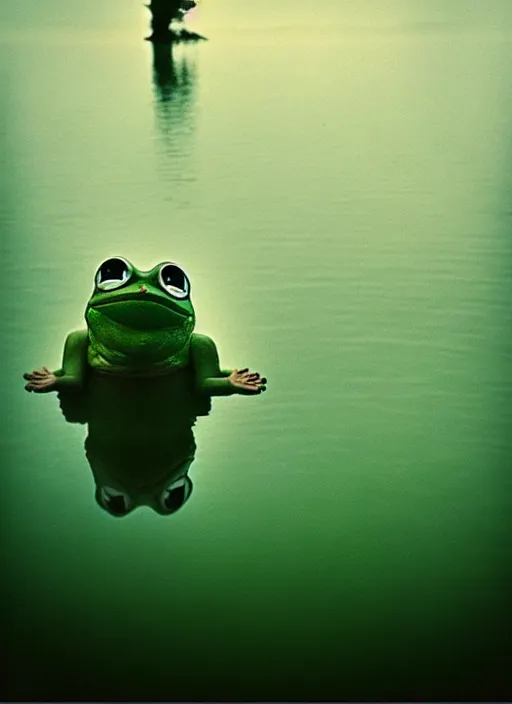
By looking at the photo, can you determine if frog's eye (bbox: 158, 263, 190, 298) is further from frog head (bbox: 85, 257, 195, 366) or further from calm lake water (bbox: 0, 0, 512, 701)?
calm lake water (bbox: 0, 0, 512, 701)

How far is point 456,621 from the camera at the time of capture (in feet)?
4.28

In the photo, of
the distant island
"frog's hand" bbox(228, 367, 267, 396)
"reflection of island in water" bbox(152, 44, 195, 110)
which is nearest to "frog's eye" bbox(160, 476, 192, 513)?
"frog's hand" bbox(228, 367, 267, 396)

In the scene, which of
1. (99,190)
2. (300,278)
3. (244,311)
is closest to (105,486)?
(244,311)

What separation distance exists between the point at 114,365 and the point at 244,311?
333 mm

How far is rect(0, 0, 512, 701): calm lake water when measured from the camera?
1.26 m

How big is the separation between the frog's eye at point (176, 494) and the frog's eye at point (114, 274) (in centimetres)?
43

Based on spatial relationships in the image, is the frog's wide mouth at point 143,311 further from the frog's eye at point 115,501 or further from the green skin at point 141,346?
the frog's eye at point 115,501

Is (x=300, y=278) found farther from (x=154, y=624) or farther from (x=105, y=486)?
(x=154, y=624)

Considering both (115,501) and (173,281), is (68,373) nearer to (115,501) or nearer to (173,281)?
(173,281)

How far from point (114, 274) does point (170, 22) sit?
252 centimetres

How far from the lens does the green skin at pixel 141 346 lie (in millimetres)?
1891

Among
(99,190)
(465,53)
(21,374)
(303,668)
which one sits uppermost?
(465,53)

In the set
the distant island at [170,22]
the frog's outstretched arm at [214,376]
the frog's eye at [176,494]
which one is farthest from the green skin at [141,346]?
the distant island at [170,22]

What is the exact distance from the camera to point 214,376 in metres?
1.93
